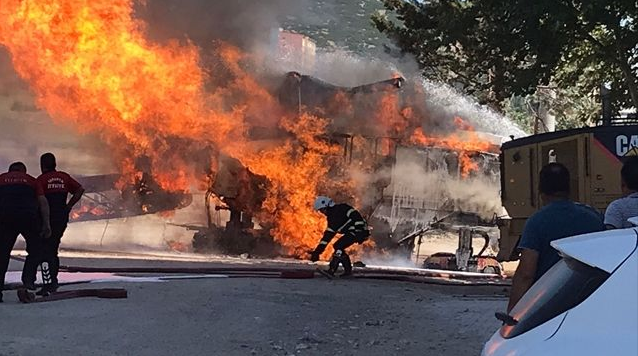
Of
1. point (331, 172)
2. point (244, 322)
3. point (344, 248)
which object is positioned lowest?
point (244, 322)

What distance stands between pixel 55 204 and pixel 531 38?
8335mm

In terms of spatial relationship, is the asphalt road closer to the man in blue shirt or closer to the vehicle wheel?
the man in blue shirt

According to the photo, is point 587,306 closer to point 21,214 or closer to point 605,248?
point 605,248

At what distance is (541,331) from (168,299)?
6.92 m

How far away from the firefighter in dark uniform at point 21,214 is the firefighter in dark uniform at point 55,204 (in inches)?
8.5

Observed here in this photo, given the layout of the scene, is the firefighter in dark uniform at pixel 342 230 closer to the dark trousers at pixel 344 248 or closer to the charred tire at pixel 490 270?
the dark trousers at pixel 344 248

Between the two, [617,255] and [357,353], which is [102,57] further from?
[617,255]

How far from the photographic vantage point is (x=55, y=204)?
29.9ft

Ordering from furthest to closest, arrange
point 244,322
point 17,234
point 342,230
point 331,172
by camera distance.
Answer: point 331,172, point 342,230, point 17,234, point 244,322

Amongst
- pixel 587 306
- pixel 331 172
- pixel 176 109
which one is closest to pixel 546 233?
pixel 587 306

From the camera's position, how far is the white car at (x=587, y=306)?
7.66 ft

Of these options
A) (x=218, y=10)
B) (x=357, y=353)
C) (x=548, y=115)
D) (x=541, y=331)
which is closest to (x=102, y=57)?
(x=218, y=10)

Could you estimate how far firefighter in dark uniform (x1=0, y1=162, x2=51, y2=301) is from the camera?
8.45 m

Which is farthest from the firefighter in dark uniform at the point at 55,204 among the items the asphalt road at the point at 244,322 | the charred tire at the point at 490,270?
the charred tire at the point at 490,270
